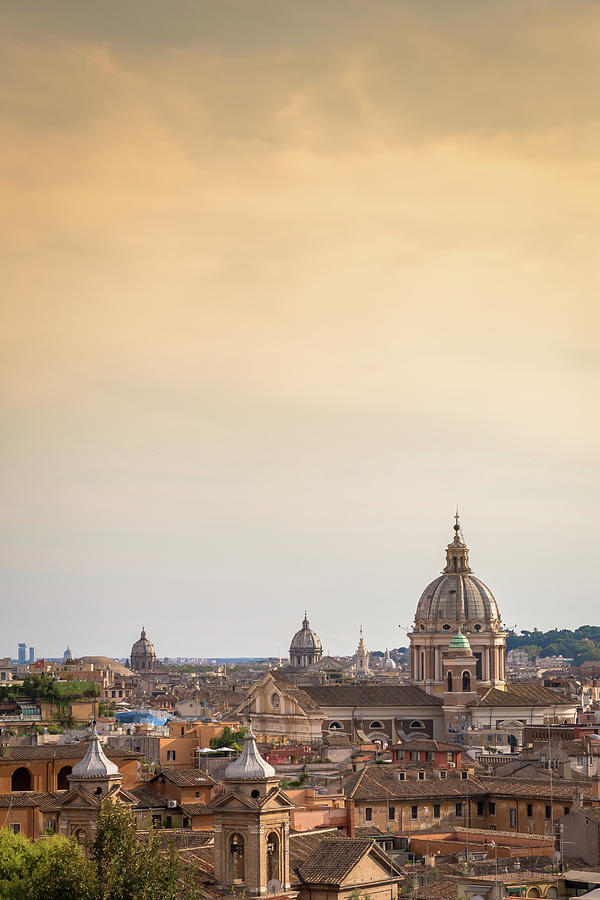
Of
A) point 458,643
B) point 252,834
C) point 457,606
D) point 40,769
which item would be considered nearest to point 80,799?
point 252,834

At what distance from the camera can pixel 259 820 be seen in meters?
33.2

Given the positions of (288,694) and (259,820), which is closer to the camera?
(259,820)

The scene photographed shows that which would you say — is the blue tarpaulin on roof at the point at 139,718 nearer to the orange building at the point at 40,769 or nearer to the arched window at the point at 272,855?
the orange building at the point at 40,769

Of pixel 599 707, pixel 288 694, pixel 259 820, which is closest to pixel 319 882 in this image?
pixel 259 820

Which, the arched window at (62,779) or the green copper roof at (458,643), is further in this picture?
the green copper roof at (458,643)

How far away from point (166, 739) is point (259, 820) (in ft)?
122

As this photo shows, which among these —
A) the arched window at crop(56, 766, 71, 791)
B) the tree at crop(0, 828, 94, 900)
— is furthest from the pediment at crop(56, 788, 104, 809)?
the arched window at crop(56, 766, 71, 791)

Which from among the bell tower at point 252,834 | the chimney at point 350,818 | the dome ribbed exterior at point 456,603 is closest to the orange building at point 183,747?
the chimney at point 350,818

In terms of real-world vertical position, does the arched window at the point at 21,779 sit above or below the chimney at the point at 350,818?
above

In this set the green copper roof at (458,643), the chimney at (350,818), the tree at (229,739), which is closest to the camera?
A: the chimney at (350,818)

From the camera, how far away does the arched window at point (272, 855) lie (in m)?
33.4

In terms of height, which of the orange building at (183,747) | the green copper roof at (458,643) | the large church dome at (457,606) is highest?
the large church dome at (457,606)

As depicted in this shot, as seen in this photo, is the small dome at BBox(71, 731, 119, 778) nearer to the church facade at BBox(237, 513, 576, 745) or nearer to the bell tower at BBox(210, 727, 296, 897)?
the bell tower at BBox(210, 727, 296, 897)

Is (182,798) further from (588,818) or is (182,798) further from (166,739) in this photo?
(166,739)
